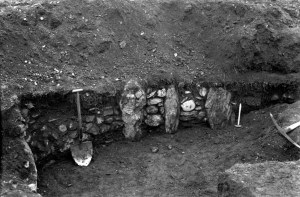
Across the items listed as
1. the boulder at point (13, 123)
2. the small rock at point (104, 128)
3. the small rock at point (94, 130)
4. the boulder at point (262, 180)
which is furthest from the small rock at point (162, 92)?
the boulder at point (13, 123)

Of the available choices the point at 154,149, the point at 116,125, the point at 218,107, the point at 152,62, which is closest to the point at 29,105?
the point at 116,125

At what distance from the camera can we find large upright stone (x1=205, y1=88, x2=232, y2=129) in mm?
8539

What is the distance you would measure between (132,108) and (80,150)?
1240 mm

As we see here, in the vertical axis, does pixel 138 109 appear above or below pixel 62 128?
above

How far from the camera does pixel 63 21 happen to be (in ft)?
27.6

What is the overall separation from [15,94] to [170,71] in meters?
3.06

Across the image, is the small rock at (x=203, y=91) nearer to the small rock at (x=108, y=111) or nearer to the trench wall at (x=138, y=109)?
the trench wall at (x=138, y=109)

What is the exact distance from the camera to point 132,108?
26.4 feet

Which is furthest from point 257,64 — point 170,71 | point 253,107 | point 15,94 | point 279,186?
point 15,94

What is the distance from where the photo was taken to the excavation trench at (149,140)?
730 cm

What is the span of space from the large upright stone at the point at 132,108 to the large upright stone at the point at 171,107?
19.5 inches

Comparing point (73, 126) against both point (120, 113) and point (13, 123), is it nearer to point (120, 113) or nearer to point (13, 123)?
point (120, 113)

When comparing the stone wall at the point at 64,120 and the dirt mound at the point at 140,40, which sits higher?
the dirt mound at the point at 140,40

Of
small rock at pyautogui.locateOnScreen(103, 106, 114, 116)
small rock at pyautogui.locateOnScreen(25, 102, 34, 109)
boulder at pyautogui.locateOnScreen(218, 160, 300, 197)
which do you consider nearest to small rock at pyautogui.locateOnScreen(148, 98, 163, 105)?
small rock at pyautogui.locateOnScreen(103, 106, 114, 116)
